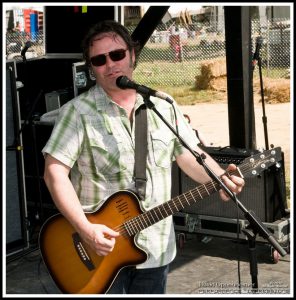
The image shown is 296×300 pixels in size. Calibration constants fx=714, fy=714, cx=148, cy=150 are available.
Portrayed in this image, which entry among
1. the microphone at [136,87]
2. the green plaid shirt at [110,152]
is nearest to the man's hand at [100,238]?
the green plaid shirt at [110,152]

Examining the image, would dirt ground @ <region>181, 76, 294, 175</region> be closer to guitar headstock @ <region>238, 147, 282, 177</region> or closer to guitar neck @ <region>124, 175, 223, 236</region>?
guitar headstock @ <region>238, 147, 282, 177</region>

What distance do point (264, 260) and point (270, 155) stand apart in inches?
93.2

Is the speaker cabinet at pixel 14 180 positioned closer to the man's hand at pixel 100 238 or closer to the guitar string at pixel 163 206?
the guitar string at pixel 163 206

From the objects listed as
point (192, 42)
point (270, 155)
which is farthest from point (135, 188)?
point (192, 42)

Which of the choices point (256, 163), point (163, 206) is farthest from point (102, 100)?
point (256, 163)

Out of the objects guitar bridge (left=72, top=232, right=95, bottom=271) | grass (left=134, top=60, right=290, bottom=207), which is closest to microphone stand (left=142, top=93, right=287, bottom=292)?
guitar bridge (left=72, top=232, right=95, bottom=271)

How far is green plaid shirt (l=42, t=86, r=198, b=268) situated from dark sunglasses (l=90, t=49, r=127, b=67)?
13cm

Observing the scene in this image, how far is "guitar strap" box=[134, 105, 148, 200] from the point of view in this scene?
354 cm

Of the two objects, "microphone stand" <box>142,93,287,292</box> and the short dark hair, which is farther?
the short dark hair

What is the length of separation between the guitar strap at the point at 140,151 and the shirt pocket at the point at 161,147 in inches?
2.5

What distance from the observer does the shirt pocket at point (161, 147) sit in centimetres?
363

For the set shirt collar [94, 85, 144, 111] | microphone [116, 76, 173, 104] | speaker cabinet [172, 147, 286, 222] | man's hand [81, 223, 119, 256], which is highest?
microphone [116, 76, 173, 104]

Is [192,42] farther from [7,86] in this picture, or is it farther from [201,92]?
[7,86]

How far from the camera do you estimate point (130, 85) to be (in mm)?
3451
